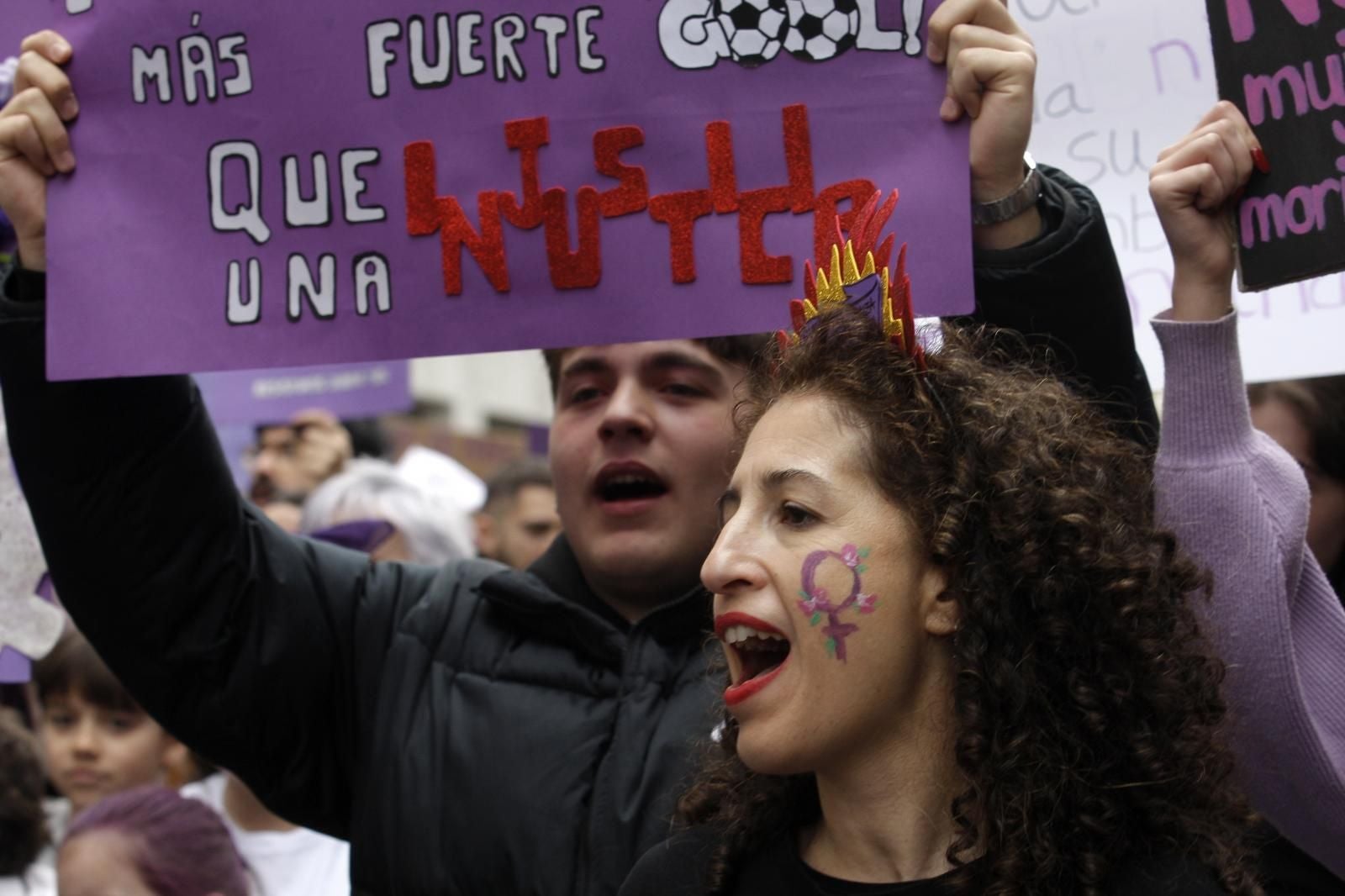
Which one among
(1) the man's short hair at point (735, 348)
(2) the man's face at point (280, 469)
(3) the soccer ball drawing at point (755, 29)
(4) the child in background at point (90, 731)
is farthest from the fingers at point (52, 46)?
(2) the man's face at point (280, 469)

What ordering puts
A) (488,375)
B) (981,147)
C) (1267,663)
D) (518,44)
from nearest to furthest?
(1267,663)
(981,147)
(518,44)
(488,375)

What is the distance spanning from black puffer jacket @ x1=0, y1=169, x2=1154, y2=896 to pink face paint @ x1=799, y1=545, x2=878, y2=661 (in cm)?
50

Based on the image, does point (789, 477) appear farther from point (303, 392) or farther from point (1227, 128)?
point (303, 392)

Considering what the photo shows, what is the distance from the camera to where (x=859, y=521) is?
2.02 meters

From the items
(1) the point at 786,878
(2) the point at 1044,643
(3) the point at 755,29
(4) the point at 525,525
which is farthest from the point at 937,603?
(4) the point at 525,525

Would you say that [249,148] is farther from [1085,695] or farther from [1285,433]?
[1285,433]

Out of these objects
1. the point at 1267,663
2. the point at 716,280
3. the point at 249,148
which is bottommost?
the point at 1267,663

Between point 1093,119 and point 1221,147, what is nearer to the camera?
point 1221,147

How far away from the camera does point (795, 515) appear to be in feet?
6.70

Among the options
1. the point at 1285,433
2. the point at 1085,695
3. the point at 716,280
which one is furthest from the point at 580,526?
the point at 1285,433

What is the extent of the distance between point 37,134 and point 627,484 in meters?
0.98

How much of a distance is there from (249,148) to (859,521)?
112 centimetres

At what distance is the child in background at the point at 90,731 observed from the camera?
4254 millimetres

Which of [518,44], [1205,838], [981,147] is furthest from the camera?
[518,44]
